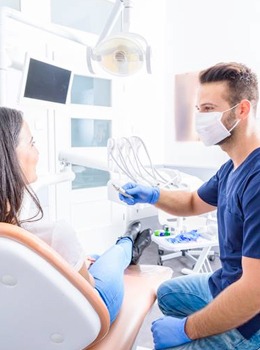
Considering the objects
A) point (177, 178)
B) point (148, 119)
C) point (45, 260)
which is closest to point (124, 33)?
point (177, 178)

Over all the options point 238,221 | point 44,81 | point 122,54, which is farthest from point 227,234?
point 44,81

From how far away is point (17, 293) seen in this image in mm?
681

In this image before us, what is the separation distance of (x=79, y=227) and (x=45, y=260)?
243 cm

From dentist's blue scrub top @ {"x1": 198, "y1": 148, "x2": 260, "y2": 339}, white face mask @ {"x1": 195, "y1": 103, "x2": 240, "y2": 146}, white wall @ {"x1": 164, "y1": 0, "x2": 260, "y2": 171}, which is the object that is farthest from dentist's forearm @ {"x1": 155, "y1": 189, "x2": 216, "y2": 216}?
white wall @ {"x1": 164, "y1": 0, "x2": 260, "y2": 171}

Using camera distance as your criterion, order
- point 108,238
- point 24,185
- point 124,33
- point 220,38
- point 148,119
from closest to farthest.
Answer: point 24,185 < point 124,33 < point 220,38 < point 108,238 < point 148,119

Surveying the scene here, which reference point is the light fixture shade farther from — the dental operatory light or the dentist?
the dentist

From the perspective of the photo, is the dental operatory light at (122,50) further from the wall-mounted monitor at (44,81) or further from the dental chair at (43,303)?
the dental chair at (43,303)

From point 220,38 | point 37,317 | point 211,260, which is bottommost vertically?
point 211,260

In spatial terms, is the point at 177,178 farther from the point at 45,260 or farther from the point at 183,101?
the point at 183,101

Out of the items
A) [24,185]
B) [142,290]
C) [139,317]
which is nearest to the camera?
[24,185]

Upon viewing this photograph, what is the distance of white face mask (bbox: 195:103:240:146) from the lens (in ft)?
3.74

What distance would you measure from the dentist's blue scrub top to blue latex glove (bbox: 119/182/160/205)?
0.34m

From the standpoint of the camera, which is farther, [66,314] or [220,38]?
[220,38]

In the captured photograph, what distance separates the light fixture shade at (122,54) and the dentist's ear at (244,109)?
0.52 meters
